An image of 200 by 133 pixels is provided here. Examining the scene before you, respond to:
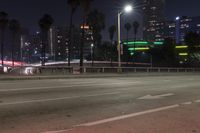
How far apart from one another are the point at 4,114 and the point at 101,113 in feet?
A: 9.47

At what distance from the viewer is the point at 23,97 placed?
53.8ft

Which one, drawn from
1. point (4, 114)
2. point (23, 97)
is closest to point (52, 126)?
point (4, 114)

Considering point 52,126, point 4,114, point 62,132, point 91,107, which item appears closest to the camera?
point 62,132

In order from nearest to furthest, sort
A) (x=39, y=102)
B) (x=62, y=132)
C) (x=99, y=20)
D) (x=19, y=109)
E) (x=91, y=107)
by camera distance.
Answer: (x=62, y=132)
(x=19, y=109)
(x=91, y=107)
(x=39, y=102)
(x=99, y=20)

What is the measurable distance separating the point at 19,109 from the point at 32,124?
2.72 meters

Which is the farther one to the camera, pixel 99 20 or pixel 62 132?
pixel 99 20

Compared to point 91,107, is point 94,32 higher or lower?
higher

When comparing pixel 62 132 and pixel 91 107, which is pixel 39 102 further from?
pixel 62 132

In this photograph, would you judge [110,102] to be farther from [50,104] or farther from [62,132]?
[62,132]

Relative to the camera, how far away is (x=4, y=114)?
38.9ft

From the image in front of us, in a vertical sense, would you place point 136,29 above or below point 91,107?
above

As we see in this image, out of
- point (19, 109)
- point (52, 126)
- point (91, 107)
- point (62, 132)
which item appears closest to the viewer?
point (62, 132)

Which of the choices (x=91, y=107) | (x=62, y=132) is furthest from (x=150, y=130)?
(x=91, y=107)

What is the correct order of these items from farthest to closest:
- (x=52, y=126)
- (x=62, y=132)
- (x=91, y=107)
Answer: (x=91, y=107) < (x=52, y=126) < (x=62, y=132)
